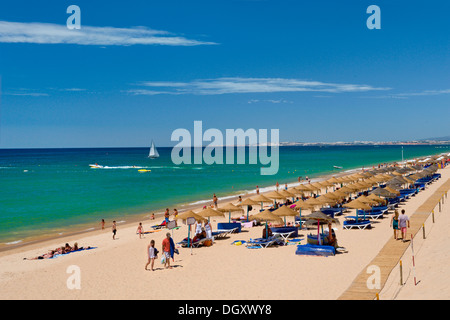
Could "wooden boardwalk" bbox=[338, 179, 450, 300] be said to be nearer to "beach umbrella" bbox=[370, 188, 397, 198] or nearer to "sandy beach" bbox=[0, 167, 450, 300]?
"sandy beach" bbox=[0, 167, 450, 300]

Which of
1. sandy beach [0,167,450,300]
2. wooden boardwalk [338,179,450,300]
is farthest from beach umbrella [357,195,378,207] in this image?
sandy beach [0,167,450,300]

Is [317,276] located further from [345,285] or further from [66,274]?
[66,274]

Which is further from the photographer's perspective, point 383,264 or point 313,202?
point 313,202

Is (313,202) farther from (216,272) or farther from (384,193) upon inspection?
(216,272)

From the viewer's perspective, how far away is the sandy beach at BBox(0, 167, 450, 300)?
36.2ft

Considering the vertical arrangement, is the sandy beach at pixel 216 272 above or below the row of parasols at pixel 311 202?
below

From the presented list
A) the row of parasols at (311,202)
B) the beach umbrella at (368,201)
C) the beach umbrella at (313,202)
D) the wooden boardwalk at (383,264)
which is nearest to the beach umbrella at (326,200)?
the row of parasols at (311,202)

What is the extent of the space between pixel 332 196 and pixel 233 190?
83.3ft

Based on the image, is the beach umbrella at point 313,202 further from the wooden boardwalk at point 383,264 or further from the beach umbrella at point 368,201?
the wooden boardwalk at point 383,264

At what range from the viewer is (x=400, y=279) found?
10.7 meters

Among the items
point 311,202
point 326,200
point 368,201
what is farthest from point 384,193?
point 311,202

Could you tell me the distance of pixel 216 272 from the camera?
13289 mm

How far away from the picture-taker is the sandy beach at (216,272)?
11039 millimetres
